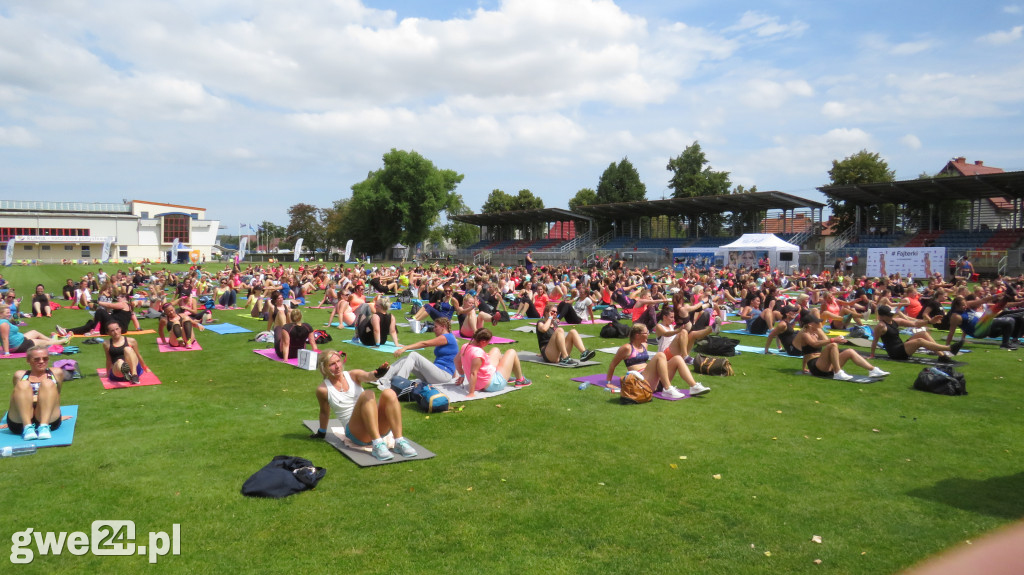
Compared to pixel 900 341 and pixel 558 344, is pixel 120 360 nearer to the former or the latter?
pixel 558 344

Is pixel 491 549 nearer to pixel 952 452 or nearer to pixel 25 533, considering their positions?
pixel 25 533

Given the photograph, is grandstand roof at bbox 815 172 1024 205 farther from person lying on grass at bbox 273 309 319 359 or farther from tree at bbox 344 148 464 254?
tree at bbox 344 148 464 254

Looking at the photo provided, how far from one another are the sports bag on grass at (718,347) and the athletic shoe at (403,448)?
7231 millimetres

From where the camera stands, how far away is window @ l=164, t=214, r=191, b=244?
78.1 meters

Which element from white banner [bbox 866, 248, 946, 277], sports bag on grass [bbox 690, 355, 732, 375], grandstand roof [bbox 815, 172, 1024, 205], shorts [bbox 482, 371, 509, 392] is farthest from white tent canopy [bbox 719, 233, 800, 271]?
shorts [bbox 482, 371, 509, 392]

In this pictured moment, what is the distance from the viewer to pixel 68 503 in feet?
16.1

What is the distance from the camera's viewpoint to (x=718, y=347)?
1154 cm

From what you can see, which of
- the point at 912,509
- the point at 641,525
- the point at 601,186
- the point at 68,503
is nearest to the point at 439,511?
the point at 641,525

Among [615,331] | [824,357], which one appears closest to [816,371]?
[824,357]

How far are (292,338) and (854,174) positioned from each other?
53.3 metres

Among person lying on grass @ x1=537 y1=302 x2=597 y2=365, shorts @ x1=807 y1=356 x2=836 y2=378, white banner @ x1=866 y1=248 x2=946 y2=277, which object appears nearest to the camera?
shorts @ x1=807 y1=356 x2=836 y2=378

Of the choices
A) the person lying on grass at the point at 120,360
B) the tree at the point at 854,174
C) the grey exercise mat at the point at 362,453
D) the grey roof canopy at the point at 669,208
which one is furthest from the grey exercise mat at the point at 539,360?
the tree at the point at 854,174

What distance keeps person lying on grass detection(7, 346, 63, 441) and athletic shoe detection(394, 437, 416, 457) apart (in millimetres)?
3688

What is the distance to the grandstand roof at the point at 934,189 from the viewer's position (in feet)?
111
